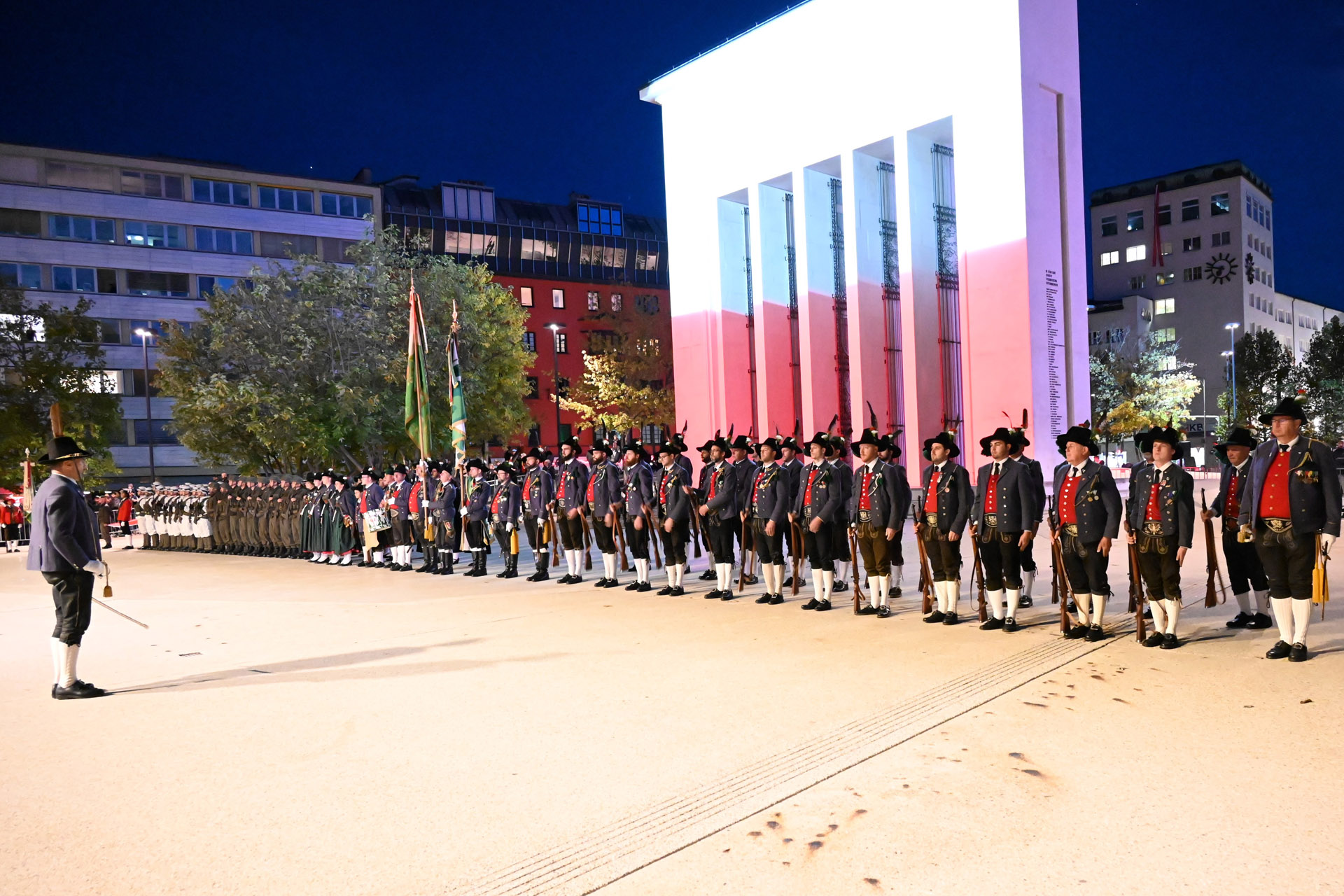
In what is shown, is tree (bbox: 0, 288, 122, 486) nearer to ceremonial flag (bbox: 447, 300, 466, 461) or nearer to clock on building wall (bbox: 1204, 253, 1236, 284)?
ceremonial flag (bbox: 447, 300, 466, 461)

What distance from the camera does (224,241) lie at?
183 feet

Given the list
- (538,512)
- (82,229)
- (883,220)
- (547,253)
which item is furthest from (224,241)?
(538,512)

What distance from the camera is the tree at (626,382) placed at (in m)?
Answer: 40.3

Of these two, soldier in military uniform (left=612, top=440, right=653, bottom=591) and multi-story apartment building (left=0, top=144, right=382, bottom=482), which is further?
multi-story apartment building (left=0, top=144, right=382, bottom=482)

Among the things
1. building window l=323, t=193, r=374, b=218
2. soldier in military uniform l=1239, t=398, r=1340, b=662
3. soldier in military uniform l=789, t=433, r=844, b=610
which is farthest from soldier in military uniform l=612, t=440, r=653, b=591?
building window l=323, t=193, r=374, b=218

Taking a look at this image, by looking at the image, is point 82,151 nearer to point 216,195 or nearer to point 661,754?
point 216,195

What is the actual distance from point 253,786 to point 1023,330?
19877 millimetres

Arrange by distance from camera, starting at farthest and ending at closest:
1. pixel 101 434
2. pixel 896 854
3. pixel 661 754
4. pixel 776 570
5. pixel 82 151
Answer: pixel 82 151
pixel 101 434
pixel 776 570
pixel 661 754
pixel 896 854

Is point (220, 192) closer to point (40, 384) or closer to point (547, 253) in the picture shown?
point (547, 253)

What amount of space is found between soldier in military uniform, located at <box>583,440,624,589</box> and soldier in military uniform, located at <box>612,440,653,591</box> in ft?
0.35

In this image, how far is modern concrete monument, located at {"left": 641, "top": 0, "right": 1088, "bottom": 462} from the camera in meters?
22.1

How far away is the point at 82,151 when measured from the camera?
5203 cm

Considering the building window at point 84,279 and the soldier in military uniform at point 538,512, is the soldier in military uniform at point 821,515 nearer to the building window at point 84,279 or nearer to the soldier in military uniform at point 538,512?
the soldier in military uniform at point 538,512

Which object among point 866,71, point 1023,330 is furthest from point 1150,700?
point 866,71
